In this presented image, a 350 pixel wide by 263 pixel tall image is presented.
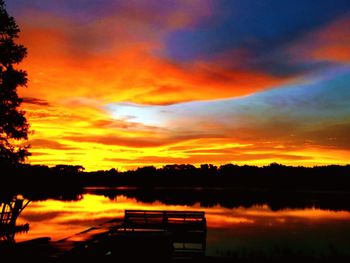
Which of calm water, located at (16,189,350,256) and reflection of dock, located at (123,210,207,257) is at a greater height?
reflection of dock, located at (123,210,207,257)

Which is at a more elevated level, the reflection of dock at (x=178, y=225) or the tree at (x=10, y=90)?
the tree at (x=10, y=90)

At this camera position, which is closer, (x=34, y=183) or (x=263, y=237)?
(x=34, y=183)

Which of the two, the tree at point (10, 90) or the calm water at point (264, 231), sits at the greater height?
the tree at point (10, 90)

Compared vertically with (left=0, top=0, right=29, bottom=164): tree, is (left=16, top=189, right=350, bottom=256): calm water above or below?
below

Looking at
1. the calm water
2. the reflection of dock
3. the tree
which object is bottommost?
the calm water

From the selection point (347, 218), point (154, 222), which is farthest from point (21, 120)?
point (347, 218)

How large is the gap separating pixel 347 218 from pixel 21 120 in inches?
1976

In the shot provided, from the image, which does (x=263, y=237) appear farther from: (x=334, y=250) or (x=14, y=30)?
(x=14, y=30)

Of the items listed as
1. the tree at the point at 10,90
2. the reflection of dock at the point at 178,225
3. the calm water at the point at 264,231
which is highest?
the tree at the point at 10,90

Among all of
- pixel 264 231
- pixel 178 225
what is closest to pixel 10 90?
pixel 178 225

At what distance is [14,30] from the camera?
32250mm

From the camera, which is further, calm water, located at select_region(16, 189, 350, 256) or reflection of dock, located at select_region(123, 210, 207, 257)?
calm water, located at select_region(16, 189, 350, 256)

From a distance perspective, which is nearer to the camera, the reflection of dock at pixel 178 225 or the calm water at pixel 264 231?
the reflection of dock at pixel 178 225

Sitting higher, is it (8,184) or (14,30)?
(14,30)
